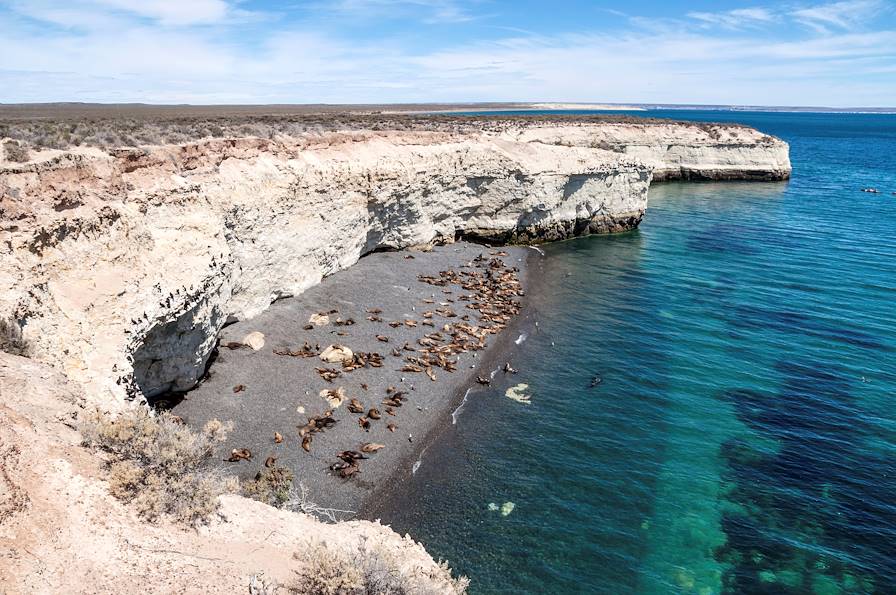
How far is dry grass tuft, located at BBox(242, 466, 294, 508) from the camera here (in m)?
11.8

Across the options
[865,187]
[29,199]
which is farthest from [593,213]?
[865,187]

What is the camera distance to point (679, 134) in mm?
77000

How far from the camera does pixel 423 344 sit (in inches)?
890

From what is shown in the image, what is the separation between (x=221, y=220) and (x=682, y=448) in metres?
17.8

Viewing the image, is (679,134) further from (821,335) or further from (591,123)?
(821,335)

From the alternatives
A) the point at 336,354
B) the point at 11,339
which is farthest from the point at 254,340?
the point at 11,339

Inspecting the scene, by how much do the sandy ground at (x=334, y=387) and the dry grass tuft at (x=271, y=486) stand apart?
1.66 ft

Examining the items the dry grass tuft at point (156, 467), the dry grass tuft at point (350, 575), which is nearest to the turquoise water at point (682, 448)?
the dry grass tuft at point (350, 575)

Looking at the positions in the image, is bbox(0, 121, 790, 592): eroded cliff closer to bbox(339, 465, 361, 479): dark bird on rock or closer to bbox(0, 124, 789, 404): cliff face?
bbox(0, 124, 789, 404): cliff face

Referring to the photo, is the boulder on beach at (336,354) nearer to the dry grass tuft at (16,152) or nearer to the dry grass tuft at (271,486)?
the dry grass tuft at (271,486)

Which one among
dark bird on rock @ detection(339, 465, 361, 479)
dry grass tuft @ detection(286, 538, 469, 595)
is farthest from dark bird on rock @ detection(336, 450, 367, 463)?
dry grass tuft @ detection(286, 538, 469, 595)

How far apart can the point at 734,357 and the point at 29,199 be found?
2554 centimetres

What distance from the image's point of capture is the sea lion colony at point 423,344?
659 inches

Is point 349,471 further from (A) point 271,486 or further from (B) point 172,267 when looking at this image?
(B) point 172,267
